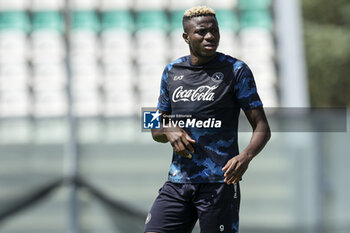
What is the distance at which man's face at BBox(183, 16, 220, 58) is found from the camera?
404cm

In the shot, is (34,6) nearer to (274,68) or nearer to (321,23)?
(274,68)

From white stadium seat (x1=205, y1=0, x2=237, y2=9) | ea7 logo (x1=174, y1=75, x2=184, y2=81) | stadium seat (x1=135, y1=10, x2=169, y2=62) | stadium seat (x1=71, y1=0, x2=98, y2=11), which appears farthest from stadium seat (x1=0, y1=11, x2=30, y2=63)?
ea7 logo (x1=174, y1=75, x2=184, y2=81)

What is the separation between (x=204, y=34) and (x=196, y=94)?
0.35 metres

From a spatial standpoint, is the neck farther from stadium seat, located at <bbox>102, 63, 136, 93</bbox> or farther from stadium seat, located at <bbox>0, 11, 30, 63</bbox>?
stadium seat, located at <bbox>0, 11, 30, 63</bbox>

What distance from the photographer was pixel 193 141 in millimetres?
4105

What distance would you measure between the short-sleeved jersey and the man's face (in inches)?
5.3

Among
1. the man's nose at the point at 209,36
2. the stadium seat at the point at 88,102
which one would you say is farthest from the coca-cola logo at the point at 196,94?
the stadium seat at the point at 88,102

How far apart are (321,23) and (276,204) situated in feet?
69.2

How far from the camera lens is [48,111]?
388 inches

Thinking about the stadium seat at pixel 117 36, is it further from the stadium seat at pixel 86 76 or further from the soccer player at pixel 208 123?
the soccer player at pixel 208 123

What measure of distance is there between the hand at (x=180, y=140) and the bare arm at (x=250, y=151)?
10.2 inches

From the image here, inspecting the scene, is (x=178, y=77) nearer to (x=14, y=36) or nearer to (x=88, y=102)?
(x=88, y=102)

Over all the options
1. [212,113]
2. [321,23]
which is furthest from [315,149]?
[321,23]

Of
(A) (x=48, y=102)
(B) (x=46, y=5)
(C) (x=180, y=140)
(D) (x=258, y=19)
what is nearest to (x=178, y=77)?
(C) (x=180, y=140)
